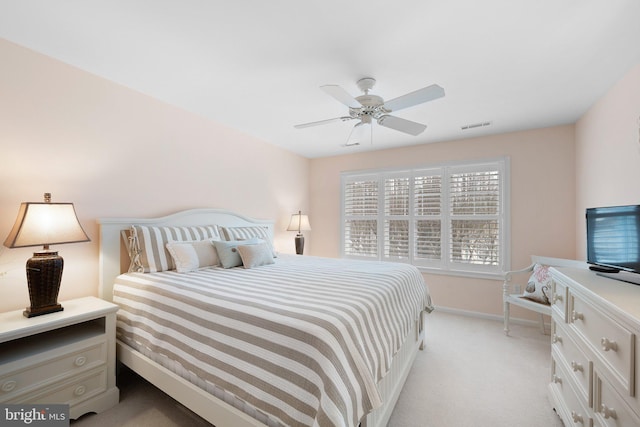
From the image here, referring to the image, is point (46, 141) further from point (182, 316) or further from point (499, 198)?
point (499, 198)

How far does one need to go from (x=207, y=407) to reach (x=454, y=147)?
4080mm

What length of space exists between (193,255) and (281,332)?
63.2 inches

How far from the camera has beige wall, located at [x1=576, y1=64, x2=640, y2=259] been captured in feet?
6.70

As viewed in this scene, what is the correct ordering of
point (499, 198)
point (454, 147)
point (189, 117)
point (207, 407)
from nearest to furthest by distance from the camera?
point (207, 407) < point (189, 117) < point (499, 198) < point (454, 147)

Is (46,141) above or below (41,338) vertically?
above

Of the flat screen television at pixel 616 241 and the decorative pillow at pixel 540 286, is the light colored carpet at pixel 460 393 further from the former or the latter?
the flat screen television at pixel 616 241

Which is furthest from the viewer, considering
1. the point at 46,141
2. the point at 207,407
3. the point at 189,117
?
the point at 189,117

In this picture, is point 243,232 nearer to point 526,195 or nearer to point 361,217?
point 361,217

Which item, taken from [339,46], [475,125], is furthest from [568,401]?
[475,125]

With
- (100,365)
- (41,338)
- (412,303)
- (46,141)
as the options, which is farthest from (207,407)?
(46,141)

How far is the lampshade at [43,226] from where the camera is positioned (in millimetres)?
1687

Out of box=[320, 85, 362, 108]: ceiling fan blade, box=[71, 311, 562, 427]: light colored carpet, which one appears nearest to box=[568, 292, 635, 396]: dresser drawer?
box=[71, 311, 562, 427]: light colored carpet

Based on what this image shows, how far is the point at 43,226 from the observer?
1748 millimetres

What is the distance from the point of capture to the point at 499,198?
3.63m
